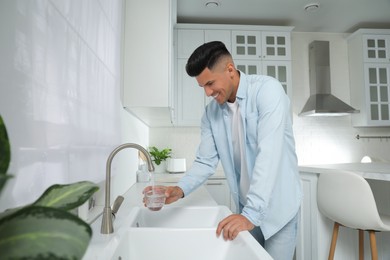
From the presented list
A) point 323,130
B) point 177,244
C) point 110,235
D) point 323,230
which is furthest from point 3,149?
point 323,130

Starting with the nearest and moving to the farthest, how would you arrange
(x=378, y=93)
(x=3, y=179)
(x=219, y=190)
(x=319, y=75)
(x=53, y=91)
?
(x=3, y=179) → (x=53, y=91) → (x=219, y=190) → (x=378, y=93) → (x=319, y=75)

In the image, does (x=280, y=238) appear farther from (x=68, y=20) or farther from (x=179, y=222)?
(x=68, y=20)

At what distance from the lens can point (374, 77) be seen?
348 cm

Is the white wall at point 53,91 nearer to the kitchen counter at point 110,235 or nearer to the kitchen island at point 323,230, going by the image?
the kitchen counter at point 110,235

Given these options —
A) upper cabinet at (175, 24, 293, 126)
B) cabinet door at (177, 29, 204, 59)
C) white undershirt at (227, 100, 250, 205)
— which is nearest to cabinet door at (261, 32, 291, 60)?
upper cabinet at (175, 24, 293, 126)

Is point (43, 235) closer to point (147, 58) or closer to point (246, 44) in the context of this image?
point (147, 58)

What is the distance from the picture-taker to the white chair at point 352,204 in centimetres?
159

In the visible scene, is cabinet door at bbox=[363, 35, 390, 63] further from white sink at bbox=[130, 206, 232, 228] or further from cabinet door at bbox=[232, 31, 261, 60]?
white sink at bbox=[130, 206, 232, 228]

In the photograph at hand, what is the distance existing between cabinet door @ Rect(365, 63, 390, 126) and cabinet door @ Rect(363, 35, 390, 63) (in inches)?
3.1

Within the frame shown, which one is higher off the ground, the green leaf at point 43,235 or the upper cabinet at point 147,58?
the upper cabinet at point 147,58

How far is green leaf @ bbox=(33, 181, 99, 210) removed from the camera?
244 mm

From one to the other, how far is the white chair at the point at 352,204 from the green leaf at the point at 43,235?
5.80 feet

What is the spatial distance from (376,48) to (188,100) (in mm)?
2408

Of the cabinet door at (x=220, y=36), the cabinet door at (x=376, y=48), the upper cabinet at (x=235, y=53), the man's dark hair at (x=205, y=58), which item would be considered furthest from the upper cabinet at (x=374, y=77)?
the man's dark hair at (x=205, y=58)
